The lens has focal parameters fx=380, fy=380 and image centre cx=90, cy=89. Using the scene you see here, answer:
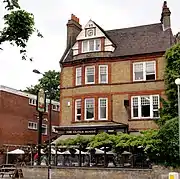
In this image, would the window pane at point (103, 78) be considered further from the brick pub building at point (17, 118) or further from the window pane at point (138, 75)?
the brick pub building at point (17, 118)

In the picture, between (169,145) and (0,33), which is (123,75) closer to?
(169,145)

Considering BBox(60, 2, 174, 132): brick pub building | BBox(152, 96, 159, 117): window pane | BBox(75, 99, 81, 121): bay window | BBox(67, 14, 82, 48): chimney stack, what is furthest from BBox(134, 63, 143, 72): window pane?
BBox(67, 14, 82, 48): chimney stack

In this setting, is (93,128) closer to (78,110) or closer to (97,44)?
(78,110)

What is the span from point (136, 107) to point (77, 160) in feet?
26.1

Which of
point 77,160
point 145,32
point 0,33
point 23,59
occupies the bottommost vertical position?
point 77,160

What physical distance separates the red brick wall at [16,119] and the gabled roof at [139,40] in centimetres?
1161

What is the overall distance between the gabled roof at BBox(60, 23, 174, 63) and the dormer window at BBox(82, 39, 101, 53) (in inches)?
57.0

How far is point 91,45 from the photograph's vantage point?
40000 mm

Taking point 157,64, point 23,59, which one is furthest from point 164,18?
point 23,59

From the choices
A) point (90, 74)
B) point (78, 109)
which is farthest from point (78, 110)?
point (90, 74)

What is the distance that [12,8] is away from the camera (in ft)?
41.9

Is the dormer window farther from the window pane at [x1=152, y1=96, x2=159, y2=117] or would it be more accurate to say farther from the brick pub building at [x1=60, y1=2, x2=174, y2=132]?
the window pane at [x1=152, y1=96, x2=159, y2=117]

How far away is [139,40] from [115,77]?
5.05 meters

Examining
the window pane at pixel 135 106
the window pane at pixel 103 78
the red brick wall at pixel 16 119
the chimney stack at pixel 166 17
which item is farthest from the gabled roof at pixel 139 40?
the red brick wall at pixel 16 119
